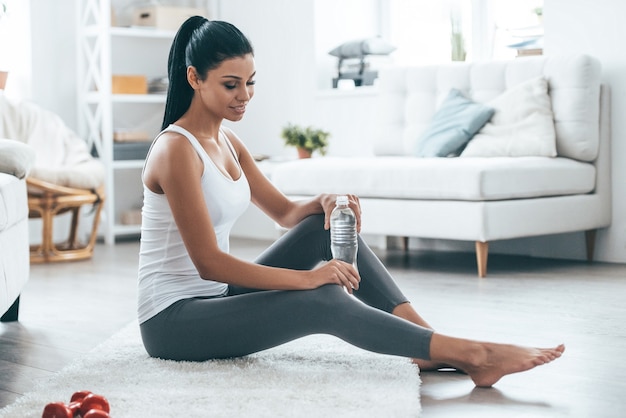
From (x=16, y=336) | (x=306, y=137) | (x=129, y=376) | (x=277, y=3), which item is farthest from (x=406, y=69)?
A: (x=129, y=376)

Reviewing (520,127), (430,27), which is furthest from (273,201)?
(430,27)

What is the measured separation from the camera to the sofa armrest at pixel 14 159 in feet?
9.78

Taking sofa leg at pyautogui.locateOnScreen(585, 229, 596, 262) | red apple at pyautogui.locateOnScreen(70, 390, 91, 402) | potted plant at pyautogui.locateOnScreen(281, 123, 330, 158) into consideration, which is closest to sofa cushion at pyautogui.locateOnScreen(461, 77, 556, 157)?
sofa leg at pyautogui.locateOnScreen(585, 229, 596, 262)

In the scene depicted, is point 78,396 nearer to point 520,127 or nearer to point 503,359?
point 503,359

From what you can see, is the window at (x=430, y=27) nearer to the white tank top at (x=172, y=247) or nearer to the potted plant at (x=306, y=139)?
the potted plant at (x=306, y=139)

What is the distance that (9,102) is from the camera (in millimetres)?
5270

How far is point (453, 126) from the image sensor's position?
4.56m

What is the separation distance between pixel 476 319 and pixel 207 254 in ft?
3.92

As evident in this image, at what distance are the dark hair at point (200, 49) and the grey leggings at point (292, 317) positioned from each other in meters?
0.47

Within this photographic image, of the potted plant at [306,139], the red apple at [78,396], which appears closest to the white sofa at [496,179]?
the potted plant at [306,139]

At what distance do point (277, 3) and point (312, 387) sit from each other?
4156 millimetres

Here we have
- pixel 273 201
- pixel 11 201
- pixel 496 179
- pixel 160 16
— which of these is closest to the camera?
pixel 273 201

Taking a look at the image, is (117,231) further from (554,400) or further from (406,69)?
(554,400)

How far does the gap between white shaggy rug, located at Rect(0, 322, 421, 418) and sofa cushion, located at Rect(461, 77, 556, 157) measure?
81.4 inches
